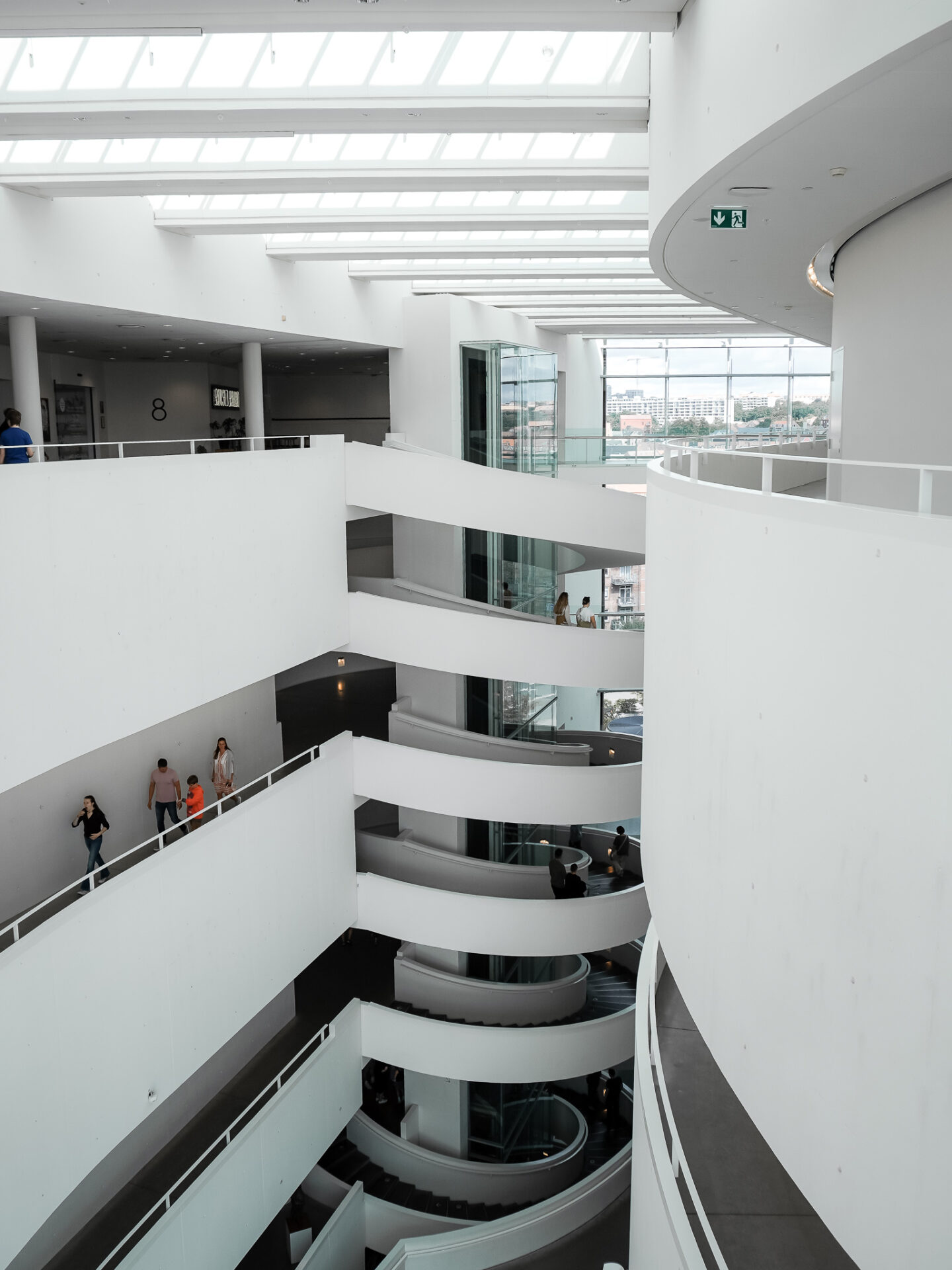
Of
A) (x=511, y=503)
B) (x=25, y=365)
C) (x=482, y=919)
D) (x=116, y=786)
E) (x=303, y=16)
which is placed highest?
(x=303, y=16)

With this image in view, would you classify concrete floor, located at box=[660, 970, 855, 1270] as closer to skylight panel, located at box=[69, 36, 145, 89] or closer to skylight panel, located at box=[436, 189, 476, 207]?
skylight panel, located at box=[69, 36, 145, 89]

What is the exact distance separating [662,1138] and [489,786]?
8.56m

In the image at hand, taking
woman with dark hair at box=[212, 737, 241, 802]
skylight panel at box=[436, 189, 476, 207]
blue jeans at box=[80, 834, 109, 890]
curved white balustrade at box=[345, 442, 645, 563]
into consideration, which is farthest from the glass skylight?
woman with dark hair at box=[212, 737, 241, 802]

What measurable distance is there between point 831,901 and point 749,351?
34458mm

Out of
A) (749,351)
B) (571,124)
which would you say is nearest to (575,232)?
(571,124)

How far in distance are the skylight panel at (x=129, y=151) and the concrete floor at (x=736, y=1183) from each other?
1143 centimetres

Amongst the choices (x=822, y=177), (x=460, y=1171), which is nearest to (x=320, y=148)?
(x=822, y=177)

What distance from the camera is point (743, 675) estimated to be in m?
6.15

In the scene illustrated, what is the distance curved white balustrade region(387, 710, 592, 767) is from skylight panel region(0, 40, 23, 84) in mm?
12203

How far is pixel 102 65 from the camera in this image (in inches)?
375

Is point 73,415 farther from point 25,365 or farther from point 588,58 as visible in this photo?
point 588,58

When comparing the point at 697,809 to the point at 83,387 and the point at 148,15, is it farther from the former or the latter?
the point at 83,387

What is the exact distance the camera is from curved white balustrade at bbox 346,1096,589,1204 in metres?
18.1

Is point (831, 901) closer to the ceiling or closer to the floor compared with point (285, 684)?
closer to the ceiling
